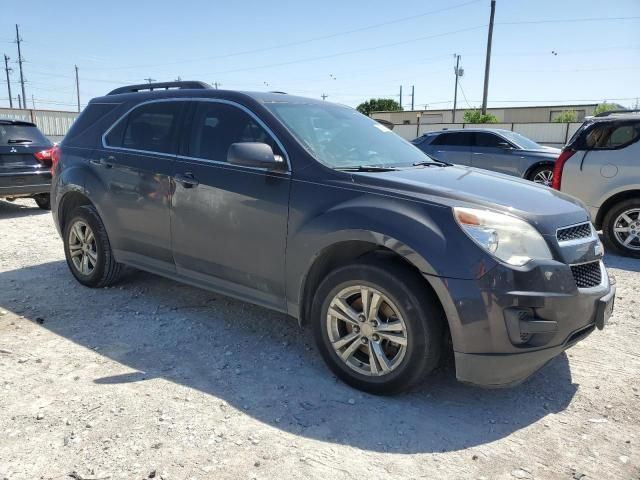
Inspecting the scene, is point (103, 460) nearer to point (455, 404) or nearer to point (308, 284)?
Answer: point (308, 284)

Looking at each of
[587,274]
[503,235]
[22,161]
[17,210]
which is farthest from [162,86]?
[17,210]

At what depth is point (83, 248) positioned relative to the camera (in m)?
5.08

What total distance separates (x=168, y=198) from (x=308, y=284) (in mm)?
1463

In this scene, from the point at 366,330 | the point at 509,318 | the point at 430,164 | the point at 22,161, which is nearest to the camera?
the point at 509,318

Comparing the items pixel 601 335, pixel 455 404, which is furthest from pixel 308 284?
pixel 601 335

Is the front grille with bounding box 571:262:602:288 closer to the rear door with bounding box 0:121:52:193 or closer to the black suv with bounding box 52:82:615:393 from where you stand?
the black suv with bounding box 52:82:615:393

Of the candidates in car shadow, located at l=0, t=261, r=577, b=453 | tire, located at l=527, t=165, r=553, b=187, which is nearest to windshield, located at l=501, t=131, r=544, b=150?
tire, located at l=527, t=165, r=553, b=187

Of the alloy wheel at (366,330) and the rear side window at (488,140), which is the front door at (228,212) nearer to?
the alloy wheel at (366,330)

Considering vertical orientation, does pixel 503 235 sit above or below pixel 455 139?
below

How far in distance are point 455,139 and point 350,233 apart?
9862 millimetres

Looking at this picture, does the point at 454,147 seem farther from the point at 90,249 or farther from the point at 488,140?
the point at 90,249

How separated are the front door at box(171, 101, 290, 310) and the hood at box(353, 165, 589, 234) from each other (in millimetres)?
683

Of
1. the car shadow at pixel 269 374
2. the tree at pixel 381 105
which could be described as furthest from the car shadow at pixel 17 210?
the tree at pixel 381 105

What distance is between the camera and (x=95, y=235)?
16.0 feet
